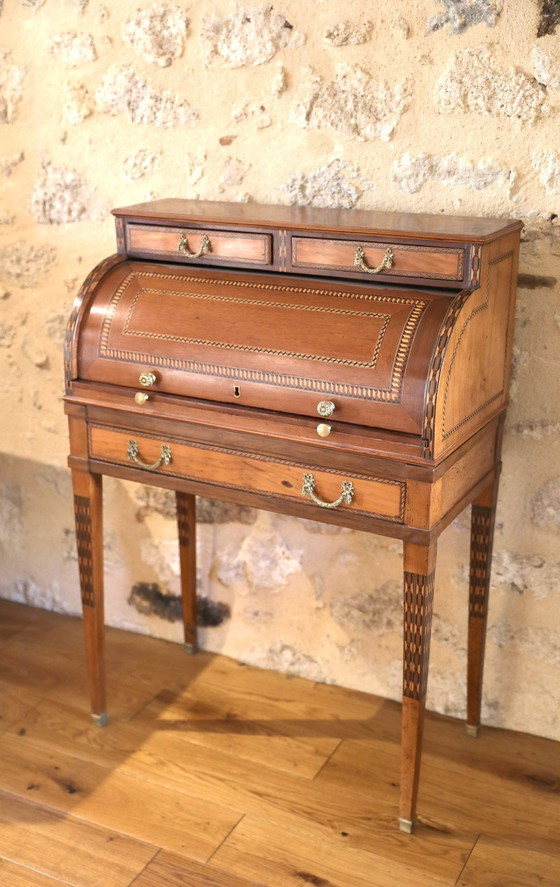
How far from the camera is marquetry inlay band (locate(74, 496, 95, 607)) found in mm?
2682

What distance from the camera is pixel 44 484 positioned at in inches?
136

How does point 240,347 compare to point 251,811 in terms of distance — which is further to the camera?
point 251,811

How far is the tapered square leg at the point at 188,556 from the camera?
3125 mm

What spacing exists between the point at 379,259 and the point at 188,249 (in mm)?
546

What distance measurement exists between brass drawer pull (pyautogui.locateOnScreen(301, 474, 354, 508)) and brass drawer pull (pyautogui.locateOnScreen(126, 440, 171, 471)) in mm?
406

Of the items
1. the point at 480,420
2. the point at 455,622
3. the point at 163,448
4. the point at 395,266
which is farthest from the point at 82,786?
the point at 395,266

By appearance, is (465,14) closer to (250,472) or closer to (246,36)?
→ (246,36)

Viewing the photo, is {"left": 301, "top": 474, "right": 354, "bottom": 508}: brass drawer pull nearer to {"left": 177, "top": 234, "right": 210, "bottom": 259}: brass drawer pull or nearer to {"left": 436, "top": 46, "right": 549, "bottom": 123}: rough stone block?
{"left": 177, "top": 234, "right": 210, "bottom": 259}: brass drawer pull

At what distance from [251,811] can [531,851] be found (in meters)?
0.73

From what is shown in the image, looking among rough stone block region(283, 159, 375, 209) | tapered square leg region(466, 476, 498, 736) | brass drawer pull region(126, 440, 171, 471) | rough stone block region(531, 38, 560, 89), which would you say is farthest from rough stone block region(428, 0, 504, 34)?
brass drawer pull region(126, 440, 171, 471)

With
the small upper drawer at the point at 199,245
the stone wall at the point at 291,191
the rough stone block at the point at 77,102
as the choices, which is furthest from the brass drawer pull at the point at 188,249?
the rough stone block at the point at 77,102

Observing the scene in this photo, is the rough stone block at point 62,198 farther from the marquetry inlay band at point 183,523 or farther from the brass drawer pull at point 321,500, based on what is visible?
the brass drawer pull at point 321,500

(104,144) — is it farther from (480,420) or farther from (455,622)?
(455,622)

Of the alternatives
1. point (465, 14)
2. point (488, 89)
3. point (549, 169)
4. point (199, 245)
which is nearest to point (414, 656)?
point (199, 245)
